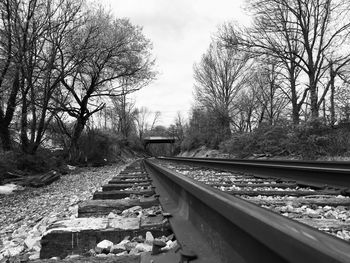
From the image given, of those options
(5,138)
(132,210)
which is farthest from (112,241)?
(5,138)

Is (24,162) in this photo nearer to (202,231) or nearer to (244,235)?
(202,231)

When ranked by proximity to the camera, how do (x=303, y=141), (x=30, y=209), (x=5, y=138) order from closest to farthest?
(x=30, y=209) < (x=5, y=138) < (x=303, y=141)

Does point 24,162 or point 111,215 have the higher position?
point 24,162

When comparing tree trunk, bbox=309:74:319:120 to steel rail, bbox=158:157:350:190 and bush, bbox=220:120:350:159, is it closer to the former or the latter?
bush, bbox=220:120:350:159

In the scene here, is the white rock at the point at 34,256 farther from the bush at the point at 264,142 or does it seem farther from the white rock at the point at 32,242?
the bush at the point at 264,142

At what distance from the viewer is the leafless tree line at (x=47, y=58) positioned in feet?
44.9

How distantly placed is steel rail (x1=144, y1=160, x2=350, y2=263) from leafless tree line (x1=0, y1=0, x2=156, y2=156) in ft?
41.8

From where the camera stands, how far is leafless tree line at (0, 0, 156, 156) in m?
13.7

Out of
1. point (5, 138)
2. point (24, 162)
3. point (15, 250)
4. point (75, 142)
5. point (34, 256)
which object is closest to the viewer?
point (34, 256)

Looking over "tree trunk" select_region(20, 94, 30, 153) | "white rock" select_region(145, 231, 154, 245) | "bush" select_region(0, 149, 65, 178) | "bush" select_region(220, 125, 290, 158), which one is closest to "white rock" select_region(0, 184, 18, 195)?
"bush" select_region(0, 149, 65, 178)

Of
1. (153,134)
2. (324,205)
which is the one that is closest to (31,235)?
(324,205)

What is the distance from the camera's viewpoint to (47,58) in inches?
648

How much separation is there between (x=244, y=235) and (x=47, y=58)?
16.6 m

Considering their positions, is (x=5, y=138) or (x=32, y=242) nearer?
(x=32, y=242)
